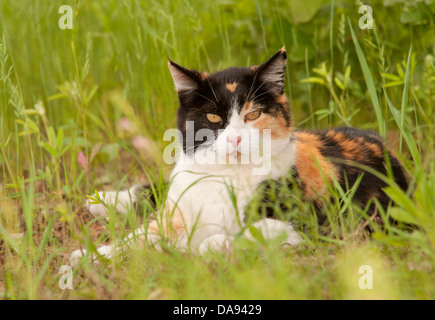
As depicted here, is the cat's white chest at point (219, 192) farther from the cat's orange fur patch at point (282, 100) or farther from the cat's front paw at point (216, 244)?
the cat's orange fur patch at point (282, 100)

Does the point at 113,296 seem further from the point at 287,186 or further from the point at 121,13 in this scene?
the point at 121,13

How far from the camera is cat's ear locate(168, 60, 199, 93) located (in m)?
2.09

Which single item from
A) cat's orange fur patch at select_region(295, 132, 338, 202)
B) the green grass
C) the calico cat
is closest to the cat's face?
the calico cat

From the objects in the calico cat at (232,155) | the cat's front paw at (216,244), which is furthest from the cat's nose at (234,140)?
the cat's front paw at (216,244)

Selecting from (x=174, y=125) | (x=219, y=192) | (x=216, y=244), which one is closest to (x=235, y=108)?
(x=219, y=192)

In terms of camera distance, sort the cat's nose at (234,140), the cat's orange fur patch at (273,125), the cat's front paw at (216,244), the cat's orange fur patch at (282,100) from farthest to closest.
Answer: the cat's orange fur patch at (282,100)
the cat's orange fur patch at (273,125)
the cat's nose at (234,140)
the cat's front paw at (216,244)

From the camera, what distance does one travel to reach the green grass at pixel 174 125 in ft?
5.21

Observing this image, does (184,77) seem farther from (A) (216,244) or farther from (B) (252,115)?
(A) (216,244)

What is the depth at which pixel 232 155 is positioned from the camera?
6.62 feet

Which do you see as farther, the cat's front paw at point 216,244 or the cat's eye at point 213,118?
the cat's eye at point 213,118

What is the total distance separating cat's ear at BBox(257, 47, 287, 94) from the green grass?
0.34 m

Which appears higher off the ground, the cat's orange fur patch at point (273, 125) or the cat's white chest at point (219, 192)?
the cat's orange fur patch at point (273, 125)

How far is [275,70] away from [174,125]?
39.0 inches

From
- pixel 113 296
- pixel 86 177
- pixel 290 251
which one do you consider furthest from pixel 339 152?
pixel 86 177
